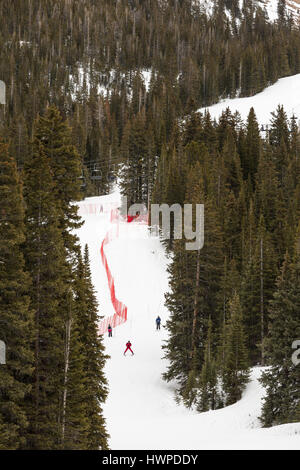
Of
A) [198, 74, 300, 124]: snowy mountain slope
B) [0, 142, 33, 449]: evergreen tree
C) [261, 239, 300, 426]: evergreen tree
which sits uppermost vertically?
[198, 74, 300, 124]: snowy mountain slope

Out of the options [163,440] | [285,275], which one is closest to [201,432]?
[163,440]

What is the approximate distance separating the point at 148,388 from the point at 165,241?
796 inches

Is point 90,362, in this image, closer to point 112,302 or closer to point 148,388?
point 148,388

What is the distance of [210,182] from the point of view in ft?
152

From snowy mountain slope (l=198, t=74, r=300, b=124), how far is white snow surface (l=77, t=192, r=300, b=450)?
160ft

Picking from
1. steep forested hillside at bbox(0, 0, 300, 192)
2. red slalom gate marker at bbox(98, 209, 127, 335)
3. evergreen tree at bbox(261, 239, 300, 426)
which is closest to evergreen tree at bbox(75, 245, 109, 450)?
evergreen tree at bbox(261, 239, 300, 426)

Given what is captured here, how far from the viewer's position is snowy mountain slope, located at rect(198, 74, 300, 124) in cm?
8931

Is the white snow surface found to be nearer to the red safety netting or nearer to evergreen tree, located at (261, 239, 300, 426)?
the red safety netting

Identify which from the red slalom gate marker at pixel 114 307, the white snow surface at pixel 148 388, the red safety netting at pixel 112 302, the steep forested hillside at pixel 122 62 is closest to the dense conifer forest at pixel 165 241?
the steep forested hillside at pixel 122 62

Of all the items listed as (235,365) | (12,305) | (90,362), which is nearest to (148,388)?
(235,365)

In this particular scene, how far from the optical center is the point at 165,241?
4584cm

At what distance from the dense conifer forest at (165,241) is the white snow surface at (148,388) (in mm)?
1190
